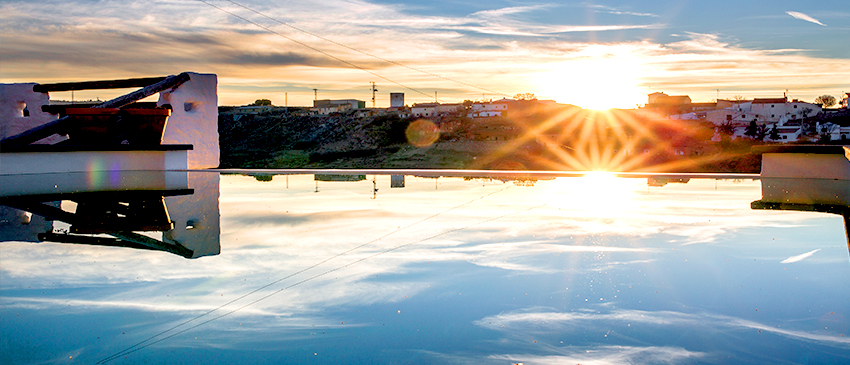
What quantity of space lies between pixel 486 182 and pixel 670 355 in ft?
27.9

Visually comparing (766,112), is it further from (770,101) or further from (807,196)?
(807,196)

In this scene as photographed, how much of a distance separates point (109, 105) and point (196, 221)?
26.8 feet

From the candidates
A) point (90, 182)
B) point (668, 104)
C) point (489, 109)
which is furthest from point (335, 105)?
point (90, 182)

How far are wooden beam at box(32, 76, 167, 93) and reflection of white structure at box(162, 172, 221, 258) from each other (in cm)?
574

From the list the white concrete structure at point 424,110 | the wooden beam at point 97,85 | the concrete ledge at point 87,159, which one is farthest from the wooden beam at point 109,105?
the white concrete structure at point 424,110

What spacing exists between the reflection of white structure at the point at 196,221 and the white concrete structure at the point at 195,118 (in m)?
4.69

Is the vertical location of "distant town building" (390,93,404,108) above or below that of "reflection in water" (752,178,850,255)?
above

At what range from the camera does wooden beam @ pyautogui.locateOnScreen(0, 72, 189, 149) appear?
1142 cm

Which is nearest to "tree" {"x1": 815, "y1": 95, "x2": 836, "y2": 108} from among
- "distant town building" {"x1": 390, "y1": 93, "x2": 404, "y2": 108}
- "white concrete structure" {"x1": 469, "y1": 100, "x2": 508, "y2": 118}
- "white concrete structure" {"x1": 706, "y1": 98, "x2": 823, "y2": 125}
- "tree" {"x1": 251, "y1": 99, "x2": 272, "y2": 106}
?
"white concrete structure" {"x1": 706, "y1": 98, "x2": 823, "y2": 125}

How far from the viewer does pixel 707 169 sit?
4291 centimetres

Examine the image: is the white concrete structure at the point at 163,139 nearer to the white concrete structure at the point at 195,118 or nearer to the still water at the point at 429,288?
the white concrete structure at the point at 195,118

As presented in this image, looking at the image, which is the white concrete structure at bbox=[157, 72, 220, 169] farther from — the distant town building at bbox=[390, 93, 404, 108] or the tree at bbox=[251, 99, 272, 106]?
the tree at bbox=[251, 99, 272, 106]

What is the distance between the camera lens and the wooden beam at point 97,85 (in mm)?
13445

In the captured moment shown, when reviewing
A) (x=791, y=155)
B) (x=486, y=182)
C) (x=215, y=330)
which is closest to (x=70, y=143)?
(x=486, y=182)
